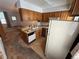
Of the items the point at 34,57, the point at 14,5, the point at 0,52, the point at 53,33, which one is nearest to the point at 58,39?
the point at 53,33

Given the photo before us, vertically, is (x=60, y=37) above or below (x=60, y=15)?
below

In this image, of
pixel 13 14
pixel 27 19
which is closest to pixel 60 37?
pixel 27 19

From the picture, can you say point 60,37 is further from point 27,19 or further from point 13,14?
point 13,14

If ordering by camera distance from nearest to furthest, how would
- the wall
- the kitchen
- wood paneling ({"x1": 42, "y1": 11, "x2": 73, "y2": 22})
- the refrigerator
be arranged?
the refrigerator, the kitchen, the wall, wood paneling ({"x1": 42, "y1": 11, "x2": 73, "y2": 22})

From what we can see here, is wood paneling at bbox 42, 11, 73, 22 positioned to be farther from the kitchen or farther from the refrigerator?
the refrigerator

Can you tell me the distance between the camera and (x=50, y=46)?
1.96m

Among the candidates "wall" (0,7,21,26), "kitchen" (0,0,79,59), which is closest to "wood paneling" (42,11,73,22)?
"kitchen" (0,0,79,59)

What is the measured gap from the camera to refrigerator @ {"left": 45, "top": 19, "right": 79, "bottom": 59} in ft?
5.23

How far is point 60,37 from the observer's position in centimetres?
176

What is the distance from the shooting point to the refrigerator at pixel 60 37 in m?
1.60

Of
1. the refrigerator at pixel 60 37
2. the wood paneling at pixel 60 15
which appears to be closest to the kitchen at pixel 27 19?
the wood paneling at pixel 60 15

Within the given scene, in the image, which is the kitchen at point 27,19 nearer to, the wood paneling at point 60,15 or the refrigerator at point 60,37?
the wood paneling at point 60,15

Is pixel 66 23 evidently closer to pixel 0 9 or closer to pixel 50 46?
pixel 50 46

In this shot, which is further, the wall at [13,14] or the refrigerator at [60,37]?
the wall at [13,14]
